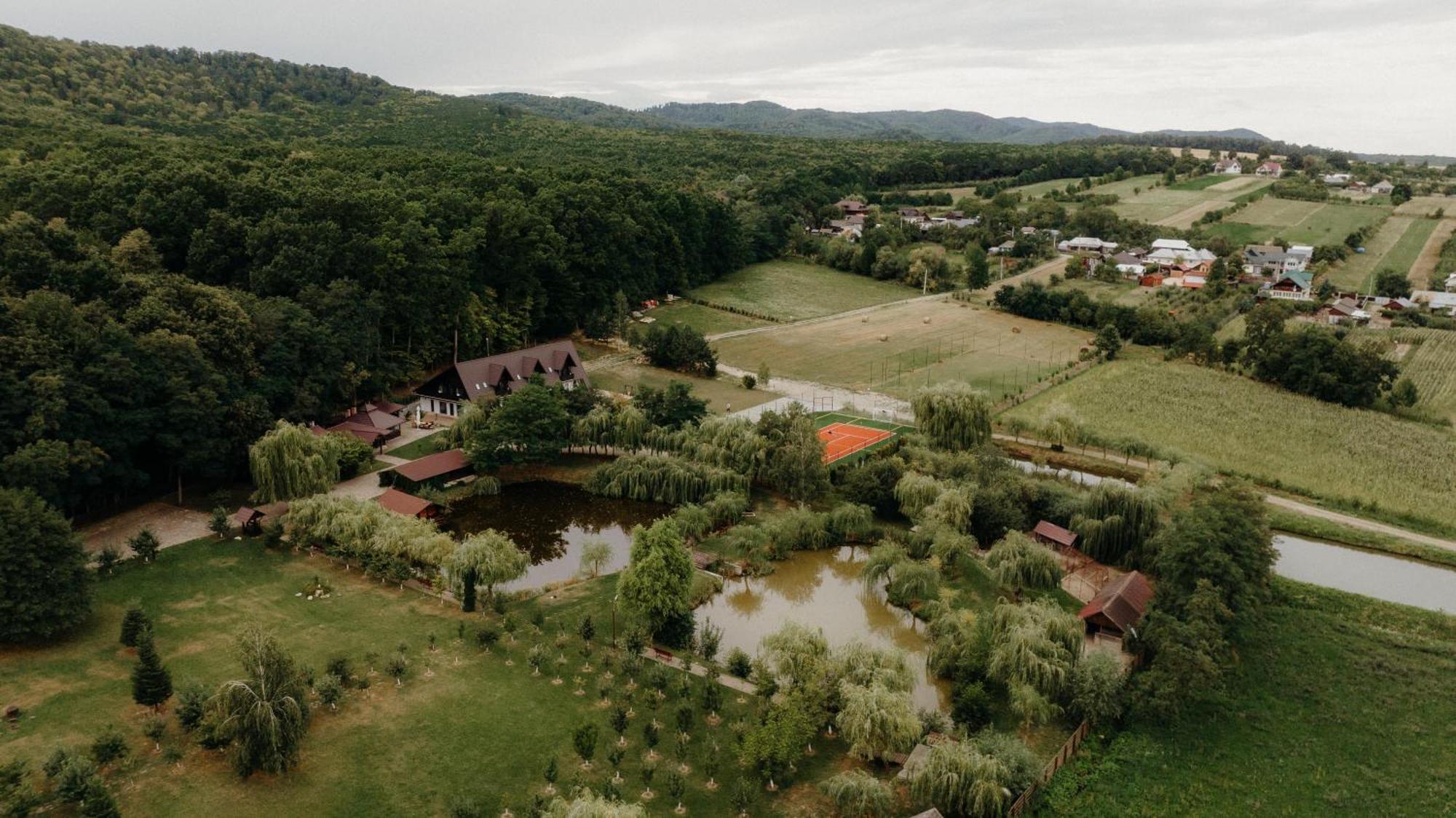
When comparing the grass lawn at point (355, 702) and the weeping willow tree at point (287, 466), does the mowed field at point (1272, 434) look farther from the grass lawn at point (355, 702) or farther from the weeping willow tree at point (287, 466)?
the weeping willow tree at point (287, 466)

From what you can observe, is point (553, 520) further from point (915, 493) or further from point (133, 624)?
point (133, 624)

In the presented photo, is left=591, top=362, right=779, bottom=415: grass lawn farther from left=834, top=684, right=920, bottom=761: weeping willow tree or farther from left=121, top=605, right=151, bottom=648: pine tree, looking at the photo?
left=121, top=605, right=151, bottom=648: pine tree

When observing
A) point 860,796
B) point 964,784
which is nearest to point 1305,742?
point 964,784

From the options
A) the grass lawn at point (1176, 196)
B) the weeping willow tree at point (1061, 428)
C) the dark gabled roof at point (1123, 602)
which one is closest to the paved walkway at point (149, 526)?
the dark gabled roof at point (1123, 602)

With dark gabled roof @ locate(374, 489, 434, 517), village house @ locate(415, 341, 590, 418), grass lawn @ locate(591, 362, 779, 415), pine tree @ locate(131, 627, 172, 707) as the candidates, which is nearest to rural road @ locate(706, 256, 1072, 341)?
grass lawn @ locate(591, 362, 779, 415)

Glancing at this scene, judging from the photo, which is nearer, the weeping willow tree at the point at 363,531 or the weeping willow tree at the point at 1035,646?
the weeping willow tree at the point at 1035,646
